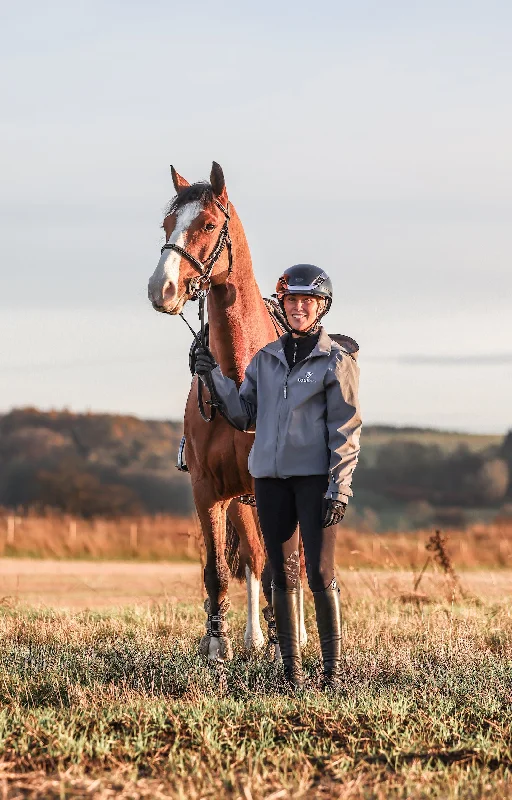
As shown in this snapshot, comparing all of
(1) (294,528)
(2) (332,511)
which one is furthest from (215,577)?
(2) (332,511)

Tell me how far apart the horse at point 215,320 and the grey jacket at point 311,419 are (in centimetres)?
79

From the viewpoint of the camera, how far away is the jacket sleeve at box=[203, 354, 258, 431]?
7.12 meters

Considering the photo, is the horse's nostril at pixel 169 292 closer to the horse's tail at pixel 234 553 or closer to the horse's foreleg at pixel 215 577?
the horse's foreleg at pixel 215 577

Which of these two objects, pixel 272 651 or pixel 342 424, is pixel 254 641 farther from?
pixel 342 424

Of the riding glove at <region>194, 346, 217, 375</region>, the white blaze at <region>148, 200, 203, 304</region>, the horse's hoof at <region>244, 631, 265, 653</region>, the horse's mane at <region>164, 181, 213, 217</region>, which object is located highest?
the horse's mane at <region>164, 181, 213, 217</region>

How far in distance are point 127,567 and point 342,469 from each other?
615 inches

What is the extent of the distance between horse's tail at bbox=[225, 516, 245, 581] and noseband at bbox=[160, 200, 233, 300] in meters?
3.17

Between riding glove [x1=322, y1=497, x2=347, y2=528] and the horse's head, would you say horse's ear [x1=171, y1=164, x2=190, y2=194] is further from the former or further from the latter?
riding glove [x1=322, y1=497, x2=347, y2=528]

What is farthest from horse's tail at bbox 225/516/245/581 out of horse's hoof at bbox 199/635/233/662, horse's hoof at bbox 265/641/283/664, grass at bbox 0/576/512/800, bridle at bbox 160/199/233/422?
bridle at bbox 160/199/233/422

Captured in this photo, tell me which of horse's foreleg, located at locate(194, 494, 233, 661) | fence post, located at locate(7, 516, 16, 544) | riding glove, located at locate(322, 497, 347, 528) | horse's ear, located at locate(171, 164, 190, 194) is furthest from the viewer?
fence post, located at locate(7, 516, 16, 544)

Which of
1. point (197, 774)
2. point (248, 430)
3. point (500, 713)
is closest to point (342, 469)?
point (248, 430)

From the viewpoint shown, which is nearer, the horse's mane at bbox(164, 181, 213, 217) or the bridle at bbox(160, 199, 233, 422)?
the bridle at bbox(160, 199, 233, 422)

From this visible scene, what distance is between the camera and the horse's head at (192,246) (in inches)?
272

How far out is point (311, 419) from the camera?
6754mm
